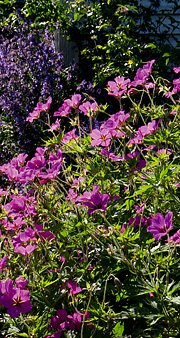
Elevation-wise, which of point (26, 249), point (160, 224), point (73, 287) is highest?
point (160, 224)

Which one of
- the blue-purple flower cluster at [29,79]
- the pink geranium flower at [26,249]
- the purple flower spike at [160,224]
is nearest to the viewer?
the purple flower spike at [160,224]

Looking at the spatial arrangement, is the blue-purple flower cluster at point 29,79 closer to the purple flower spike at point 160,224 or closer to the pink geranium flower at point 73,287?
the pink geranium flower at point 73,287

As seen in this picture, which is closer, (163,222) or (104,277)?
(163,222)

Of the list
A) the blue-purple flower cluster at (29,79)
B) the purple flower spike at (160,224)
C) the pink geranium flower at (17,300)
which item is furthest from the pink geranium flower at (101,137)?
the blue-purple flower cluster at (29,79)

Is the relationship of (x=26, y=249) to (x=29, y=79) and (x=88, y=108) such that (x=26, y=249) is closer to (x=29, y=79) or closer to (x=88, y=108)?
(x=88, y=108)

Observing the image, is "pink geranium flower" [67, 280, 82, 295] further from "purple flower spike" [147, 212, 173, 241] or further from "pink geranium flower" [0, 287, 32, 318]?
"purple flower spike" [147, 212, 173, 241]

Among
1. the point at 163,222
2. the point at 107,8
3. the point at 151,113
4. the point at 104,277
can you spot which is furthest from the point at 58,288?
the point at 107,8

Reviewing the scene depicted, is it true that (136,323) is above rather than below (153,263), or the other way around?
below

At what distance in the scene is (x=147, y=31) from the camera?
5355 millimetres

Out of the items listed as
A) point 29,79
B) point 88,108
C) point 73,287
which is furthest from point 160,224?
point 29,79

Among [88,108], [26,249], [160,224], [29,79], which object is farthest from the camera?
[29,79]

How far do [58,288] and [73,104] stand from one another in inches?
31.8

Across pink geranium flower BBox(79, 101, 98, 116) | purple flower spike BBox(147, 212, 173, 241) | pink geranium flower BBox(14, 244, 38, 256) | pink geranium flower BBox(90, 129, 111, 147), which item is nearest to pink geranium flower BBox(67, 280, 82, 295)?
pink geranium flower BBox(14, 244, 38, 256)

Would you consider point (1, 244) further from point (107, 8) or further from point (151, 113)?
point (107, 8)
